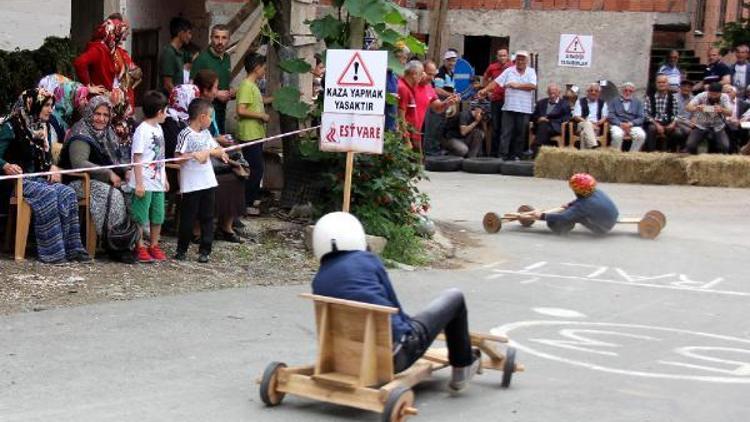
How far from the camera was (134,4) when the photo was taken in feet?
57.0

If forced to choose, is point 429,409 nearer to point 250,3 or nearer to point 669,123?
point 250,3

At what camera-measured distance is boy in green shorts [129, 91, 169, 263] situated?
1162 centimetres

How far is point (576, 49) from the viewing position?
25.0m

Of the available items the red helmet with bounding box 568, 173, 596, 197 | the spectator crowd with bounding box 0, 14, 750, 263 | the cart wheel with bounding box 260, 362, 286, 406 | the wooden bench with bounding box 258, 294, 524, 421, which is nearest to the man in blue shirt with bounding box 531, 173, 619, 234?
the red helmet with bounding box 568, 173, 596, 197

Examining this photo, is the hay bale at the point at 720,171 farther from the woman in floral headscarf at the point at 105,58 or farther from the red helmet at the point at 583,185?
the woman in floral headscarf at the point at 105,58

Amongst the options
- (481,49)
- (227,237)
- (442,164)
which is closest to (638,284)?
(227,237)

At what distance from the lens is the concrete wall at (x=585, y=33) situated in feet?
82.8

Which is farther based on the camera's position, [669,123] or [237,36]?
[669,123]

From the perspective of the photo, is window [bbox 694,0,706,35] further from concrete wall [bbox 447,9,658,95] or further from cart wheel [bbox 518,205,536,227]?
cart wheel [bbox 518,205,536,227]

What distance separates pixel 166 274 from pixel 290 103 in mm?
3262

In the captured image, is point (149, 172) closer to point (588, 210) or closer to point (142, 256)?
point (142, 256)

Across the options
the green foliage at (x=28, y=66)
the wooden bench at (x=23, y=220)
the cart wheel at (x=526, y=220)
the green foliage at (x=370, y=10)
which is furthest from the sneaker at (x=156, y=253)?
the cart wheel at (x=526, y=220)

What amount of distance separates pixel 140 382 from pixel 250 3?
9.92 metres

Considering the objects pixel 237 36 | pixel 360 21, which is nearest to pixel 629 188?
pixel 237 36
